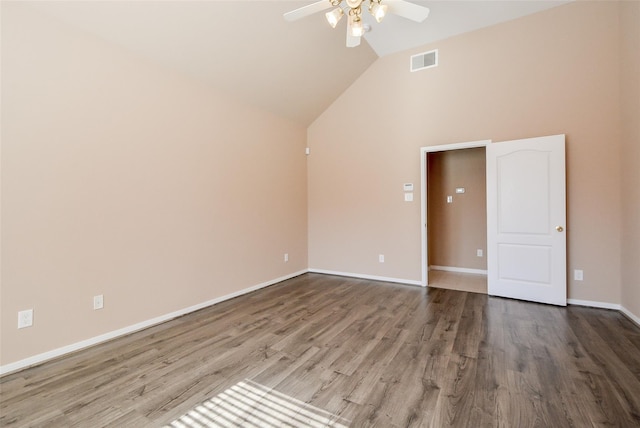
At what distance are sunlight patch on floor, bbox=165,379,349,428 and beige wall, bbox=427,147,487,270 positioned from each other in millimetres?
4444

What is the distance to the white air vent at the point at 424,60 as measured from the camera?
4234 mm

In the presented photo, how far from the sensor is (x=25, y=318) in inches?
87.1

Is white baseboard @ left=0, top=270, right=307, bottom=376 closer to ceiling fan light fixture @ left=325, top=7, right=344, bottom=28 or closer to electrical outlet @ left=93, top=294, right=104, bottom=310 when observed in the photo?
electrical outlet @ left=93, top=294, right=104, bottom=310

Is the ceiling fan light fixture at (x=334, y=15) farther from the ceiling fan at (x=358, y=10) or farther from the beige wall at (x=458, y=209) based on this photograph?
the beige wall at (x=458, y=209)

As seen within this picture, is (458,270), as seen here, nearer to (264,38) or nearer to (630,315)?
(630,315)

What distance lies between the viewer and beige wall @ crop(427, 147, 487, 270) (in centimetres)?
508

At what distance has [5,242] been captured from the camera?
211 centimetres

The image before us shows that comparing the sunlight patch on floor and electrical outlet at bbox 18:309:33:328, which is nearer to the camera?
the sunlight patch on floor

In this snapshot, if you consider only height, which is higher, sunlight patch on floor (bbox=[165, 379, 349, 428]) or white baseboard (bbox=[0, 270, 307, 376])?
white baseboard (bbox=[0, 270, 307, 376])

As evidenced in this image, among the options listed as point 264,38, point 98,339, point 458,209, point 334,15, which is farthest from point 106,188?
point 458,209

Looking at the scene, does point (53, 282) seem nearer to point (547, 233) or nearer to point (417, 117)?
point (417, 117)

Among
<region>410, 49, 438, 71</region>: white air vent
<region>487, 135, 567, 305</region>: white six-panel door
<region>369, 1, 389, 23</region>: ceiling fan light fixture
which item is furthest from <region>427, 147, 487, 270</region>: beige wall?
<region>369, 1, 389, 23</region>: ceiling fan light fixture

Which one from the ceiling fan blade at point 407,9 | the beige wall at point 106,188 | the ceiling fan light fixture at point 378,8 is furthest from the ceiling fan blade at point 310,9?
the beige wall at point 106,188

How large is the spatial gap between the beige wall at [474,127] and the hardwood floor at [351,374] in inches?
47.3
